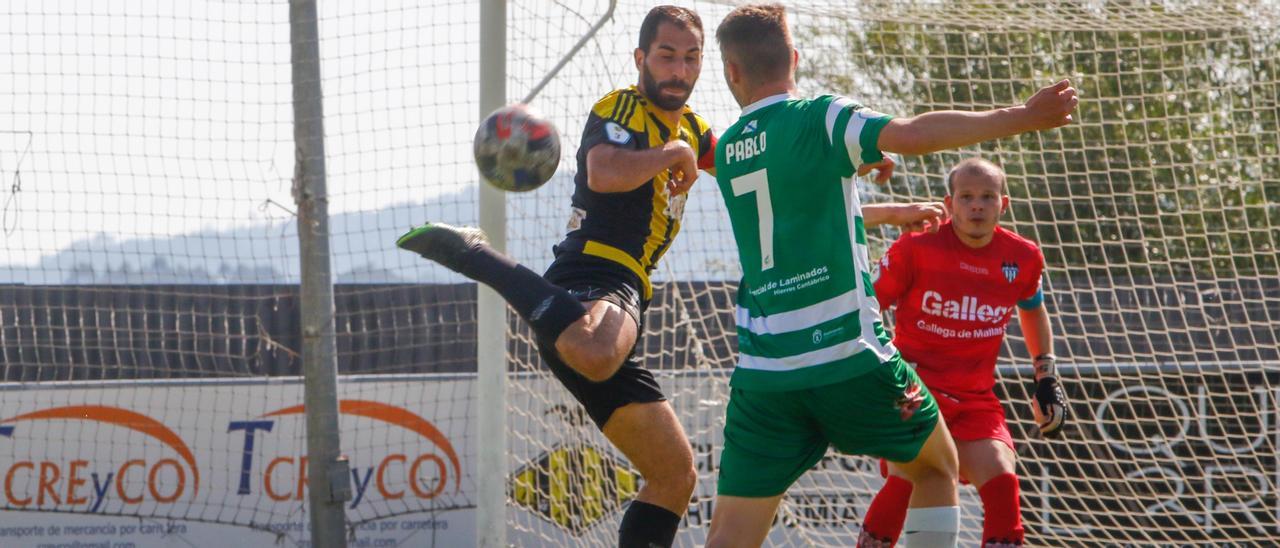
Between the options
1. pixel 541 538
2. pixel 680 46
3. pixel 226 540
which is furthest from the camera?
pixel 226 540

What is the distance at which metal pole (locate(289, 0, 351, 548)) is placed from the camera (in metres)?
7.08

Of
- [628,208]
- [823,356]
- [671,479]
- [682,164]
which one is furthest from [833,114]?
[671,479]

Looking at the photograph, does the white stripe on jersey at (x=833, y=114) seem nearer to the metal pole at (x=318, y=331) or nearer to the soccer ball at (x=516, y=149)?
the soccer ball at (x=516, y=149)

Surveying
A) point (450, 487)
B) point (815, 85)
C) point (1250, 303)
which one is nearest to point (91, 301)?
point (450, 487)

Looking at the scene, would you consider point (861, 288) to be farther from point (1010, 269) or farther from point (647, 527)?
point (1010, 269)

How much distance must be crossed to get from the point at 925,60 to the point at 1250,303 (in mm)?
2705

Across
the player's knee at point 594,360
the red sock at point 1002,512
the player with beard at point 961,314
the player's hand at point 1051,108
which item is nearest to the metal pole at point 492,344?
the player with beard at point 961,314

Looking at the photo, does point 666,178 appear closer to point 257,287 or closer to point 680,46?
point 680,46

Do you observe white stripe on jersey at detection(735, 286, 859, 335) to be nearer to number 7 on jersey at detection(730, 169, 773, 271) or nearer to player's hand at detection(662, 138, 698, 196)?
Answer: number 7 on jersey at detection(730, 169, 773, 271)

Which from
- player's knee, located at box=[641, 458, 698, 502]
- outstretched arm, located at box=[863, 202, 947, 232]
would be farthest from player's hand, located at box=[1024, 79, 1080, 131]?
player's knee, located at box=[641, 458, 698, 502]

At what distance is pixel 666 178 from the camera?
4.27 metres

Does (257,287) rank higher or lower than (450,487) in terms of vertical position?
higher

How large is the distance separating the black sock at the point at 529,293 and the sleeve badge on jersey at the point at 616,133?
0.50m

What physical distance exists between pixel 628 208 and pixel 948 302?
147 cm
